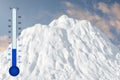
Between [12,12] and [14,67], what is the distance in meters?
3.82

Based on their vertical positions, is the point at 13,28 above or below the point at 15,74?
above

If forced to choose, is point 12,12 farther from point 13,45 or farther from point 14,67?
point 14,67

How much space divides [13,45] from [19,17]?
79.5 inches

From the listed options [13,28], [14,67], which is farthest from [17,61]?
[13,28]

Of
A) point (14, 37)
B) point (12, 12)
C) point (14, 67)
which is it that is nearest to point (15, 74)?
point (14, 67)

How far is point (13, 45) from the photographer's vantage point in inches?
958

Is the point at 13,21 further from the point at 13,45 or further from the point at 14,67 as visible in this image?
the point at 14,67

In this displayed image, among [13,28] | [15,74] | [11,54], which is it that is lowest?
[15,74]

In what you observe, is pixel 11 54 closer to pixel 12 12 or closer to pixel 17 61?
pixel 17 61

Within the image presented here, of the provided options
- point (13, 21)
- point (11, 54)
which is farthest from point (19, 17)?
point (11, 54)

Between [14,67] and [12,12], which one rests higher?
[12,12]

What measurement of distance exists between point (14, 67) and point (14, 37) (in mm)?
2065

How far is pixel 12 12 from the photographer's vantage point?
24391 millimetres

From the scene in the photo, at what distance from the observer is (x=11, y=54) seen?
24.4 metres
